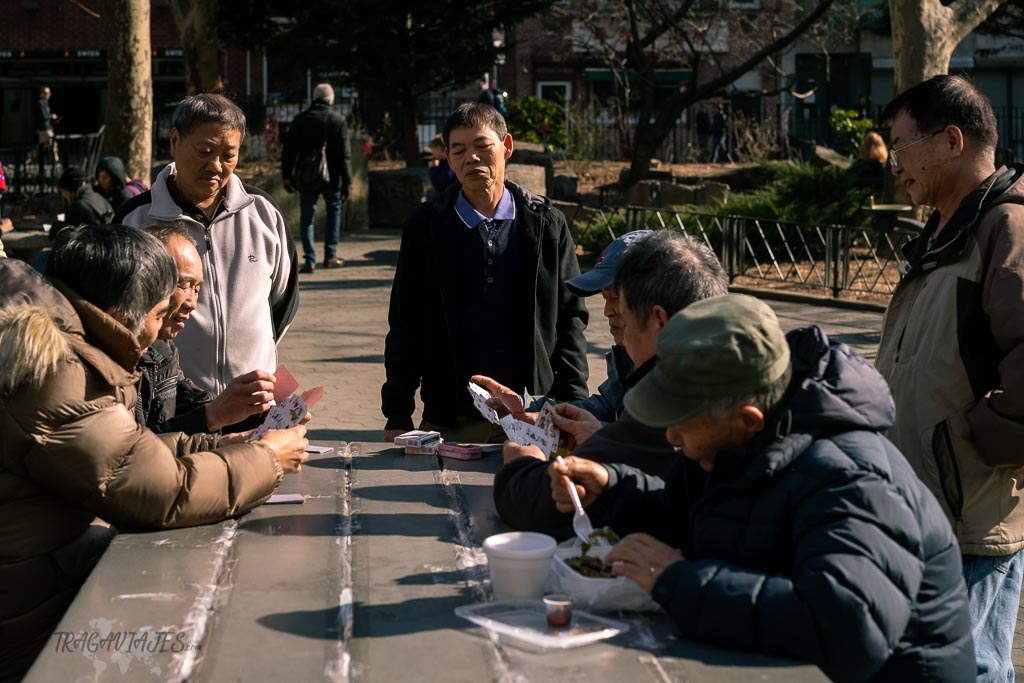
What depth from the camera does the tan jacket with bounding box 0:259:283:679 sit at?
9.14ft

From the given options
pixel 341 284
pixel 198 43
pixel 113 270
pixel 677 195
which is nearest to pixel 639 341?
pixel 113 270

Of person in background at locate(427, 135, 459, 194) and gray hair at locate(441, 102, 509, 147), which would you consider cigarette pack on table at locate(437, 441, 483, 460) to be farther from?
person in background at locate(427, 135, 459, 194)

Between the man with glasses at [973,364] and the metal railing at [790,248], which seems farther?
the metal railing at [790,248]

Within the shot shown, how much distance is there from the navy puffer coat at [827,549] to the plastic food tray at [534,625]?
0.43ft

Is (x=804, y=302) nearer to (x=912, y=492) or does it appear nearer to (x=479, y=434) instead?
(x=479, y=434)

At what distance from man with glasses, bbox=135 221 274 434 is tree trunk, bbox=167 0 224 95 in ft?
52.2

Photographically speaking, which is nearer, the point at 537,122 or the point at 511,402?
the point at 511,402

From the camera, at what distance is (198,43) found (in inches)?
758

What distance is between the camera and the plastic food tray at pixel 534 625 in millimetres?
2328

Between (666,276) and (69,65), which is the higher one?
(69,65)

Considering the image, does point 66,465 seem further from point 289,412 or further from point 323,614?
point 289,412

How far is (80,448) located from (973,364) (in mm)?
2336

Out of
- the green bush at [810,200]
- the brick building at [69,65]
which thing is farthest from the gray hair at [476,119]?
the brick building at [69,65]

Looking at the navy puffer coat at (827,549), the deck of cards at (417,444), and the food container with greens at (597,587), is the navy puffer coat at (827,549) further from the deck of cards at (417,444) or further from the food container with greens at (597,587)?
the deck of cards at (417,444)
